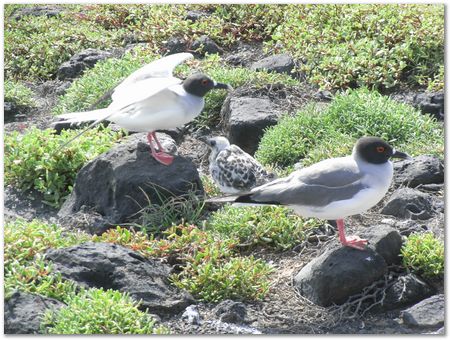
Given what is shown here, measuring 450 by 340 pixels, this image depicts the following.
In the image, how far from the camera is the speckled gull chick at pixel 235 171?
8219mm

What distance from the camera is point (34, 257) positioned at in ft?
22.9

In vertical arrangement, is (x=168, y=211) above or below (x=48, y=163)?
below

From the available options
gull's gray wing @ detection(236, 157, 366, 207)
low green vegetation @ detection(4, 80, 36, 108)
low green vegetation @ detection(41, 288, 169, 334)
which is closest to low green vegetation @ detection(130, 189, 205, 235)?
gull's gray wing @ detection(236, 157, 366, 207)

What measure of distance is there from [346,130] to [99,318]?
428 centimetres

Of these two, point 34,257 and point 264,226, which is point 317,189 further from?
point 34,257

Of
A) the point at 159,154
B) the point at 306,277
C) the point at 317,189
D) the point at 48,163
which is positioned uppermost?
the point at 317,189

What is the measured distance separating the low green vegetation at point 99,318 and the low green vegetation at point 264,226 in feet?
5.21

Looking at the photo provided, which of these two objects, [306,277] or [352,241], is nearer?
[352,241]

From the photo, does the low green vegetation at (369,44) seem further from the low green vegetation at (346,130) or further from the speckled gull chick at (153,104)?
the speckled gull chick at (153,104)

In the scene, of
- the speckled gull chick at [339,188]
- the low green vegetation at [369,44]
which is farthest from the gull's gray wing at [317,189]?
the low green vegetation at [369,44]

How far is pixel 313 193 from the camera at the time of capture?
663cm

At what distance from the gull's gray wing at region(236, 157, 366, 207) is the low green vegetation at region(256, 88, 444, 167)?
2.23 meters

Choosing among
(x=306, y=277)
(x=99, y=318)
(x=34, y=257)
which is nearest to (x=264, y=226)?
(x=306, y=277)

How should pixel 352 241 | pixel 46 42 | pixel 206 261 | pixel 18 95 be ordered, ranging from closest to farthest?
pixel 352 241
pixel 206 261
pixel 18 95
pixel 46 42
